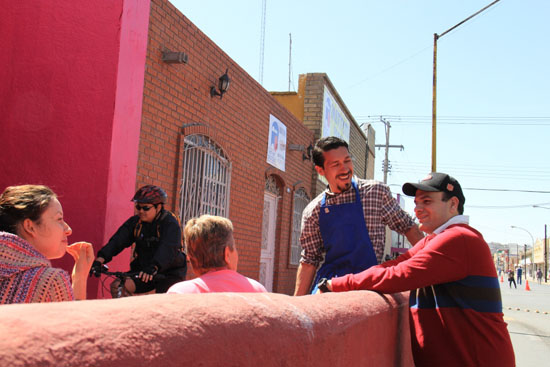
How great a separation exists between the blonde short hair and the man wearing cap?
71 centimetres

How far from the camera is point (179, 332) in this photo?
3.31ft

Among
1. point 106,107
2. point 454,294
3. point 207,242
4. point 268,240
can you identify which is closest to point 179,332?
point 454,294

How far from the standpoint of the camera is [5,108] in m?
6.59

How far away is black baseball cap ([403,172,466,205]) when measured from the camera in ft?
9.07

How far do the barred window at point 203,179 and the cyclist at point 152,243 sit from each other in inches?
122

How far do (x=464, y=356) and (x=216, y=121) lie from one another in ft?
23.4

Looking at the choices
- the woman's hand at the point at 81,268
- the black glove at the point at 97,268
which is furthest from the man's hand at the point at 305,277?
the black glove at the point at 97,268

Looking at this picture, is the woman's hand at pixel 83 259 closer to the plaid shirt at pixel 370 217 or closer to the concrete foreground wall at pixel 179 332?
the plaid shirt at pixel 370 217

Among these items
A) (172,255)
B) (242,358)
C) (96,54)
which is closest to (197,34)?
(96,54)

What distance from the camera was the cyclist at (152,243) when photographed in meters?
4.72

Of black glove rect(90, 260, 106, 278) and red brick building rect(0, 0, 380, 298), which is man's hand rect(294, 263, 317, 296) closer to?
black glove rect(90, 260, 106, 278)

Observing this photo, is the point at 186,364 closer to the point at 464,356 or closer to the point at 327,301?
the point at 327,301

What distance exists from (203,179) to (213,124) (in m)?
0.92

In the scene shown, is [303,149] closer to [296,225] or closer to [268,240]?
[296,225]
